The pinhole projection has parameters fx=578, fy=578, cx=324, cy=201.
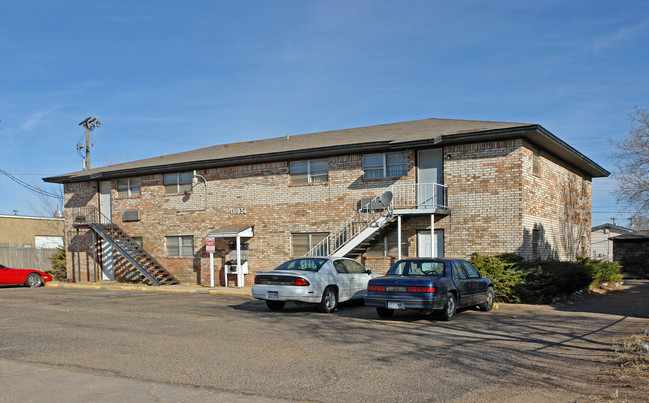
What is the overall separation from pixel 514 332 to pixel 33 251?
35128 millimetres

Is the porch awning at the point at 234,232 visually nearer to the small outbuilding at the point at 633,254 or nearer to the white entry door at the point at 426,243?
the white entry door at the point at 426,243

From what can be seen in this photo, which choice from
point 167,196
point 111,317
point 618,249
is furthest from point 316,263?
point 618,249

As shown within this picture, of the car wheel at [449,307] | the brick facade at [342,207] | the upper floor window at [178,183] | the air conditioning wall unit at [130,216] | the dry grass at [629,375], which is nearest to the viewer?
the dry grass at [629,375]

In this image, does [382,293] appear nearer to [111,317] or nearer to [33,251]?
[111,317]

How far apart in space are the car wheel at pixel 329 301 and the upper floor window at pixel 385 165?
7.57 metres

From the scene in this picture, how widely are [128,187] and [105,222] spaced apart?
2.34m

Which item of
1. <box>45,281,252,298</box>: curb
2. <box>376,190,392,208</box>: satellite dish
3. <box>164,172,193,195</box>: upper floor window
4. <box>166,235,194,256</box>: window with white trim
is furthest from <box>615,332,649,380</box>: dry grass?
<box>164,172,193,195</box>: upper floor window

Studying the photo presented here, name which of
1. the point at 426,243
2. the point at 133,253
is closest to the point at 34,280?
the point at 133,253

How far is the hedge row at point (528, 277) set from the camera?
16.7 metres

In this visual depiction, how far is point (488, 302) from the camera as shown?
15.1 metres

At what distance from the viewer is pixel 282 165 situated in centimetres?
2403

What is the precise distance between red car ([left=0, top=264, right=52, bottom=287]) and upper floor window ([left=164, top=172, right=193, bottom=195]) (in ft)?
22.5


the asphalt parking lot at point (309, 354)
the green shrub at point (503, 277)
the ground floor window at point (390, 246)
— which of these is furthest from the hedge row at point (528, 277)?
the ground floor window at point (390, 246)

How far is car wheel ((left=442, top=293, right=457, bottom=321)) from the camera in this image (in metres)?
12.8
